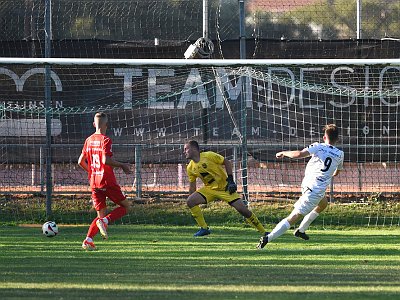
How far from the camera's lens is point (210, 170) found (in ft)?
48.1

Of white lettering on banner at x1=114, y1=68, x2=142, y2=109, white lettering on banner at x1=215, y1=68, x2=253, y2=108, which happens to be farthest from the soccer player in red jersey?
white lettering on banner at x1=114, y1=68, x2=142, y2=109

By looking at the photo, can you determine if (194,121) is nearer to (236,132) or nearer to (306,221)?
(236,132)

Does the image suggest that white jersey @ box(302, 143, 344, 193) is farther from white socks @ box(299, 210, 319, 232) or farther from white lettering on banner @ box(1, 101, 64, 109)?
white lettering on banner @ box(1, 101, 64, 109)

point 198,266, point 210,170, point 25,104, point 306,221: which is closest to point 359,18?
point 210,170

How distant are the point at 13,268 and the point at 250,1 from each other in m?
10.8

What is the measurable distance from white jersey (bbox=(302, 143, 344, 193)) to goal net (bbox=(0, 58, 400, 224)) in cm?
465

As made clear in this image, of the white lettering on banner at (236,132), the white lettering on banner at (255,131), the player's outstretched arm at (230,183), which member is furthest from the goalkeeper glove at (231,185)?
the white lettering on banner at (255,131)

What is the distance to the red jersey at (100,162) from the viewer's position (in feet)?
44.3

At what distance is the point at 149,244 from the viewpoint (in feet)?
44.8

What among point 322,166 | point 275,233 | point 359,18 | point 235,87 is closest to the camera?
point 275,233

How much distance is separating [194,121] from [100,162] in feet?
17.3

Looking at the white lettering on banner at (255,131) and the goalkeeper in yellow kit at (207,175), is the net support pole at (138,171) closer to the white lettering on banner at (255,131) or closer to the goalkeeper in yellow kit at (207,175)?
the white lettering on banner at (255,131)

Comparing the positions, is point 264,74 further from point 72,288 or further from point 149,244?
point 72,288

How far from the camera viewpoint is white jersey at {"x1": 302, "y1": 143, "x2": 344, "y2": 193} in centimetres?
1343
